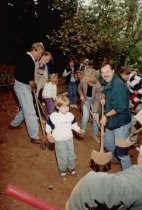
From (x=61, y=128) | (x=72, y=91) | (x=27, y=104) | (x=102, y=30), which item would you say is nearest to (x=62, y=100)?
(x=61, y=128)

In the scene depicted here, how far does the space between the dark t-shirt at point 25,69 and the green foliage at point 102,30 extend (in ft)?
33.6

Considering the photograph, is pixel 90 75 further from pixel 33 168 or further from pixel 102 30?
pixel 102 30

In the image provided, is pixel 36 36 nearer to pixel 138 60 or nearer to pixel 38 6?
pixel 38 6

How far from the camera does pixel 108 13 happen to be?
18109 millimetres

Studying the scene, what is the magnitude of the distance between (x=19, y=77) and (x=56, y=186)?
2430mm

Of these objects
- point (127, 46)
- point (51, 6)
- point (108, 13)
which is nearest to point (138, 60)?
point (127, 46)

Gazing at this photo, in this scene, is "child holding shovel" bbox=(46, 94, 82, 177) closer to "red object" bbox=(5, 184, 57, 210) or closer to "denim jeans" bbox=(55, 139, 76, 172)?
"denim jeans" bbox=(55, 139, 76, 172)

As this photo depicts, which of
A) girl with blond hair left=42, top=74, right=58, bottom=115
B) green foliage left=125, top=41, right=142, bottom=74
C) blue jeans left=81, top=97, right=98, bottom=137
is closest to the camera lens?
blue jeans left=81, top=97, right=98, bottom=137

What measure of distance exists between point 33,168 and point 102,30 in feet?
40.8

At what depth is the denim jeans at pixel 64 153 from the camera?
617cm

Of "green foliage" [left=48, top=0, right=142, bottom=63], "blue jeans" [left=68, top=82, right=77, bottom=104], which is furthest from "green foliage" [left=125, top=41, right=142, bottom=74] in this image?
"blue jeans" [left=68, top=82, right=77, bottom=104]

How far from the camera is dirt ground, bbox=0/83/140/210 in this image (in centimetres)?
578

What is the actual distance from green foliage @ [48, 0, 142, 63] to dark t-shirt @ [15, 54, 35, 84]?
10235mm

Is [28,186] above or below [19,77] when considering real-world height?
below
